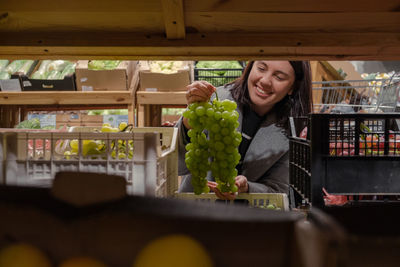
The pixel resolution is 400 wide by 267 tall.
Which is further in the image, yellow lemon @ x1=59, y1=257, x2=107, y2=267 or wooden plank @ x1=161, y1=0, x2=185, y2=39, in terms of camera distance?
wooden plank @ x1=161, y1=0, x2=185, y2=39

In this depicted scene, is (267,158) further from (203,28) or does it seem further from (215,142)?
(203,28)

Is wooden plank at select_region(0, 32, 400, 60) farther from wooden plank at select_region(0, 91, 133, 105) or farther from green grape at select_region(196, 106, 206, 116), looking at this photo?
wooden plank at select_region(0, 91, 133, 105)

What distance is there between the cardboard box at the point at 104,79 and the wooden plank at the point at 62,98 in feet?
0.26

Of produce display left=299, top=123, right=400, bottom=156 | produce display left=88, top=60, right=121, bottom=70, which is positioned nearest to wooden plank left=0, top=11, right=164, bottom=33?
produce display left=299, top=123, right=400, bottom=156

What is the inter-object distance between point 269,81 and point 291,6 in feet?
4.75

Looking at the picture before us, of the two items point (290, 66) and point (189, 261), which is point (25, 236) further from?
point (290, 66)

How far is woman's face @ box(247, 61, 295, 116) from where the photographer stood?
223 cm

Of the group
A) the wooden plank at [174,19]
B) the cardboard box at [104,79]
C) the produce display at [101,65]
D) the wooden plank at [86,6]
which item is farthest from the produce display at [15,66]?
the wooden plank at [174,19]

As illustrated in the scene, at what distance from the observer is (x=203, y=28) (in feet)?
2.92

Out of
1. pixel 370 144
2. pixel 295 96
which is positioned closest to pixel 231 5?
pixel 370 144

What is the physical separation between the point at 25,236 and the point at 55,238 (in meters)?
0.03

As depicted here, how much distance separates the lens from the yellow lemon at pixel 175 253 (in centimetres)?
31

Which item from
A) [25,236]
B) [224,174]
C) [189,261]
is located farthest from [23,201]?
[224,174]

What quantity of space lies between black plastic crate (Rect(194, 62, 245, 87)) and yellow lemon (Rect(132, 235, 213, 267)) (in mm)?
2486
